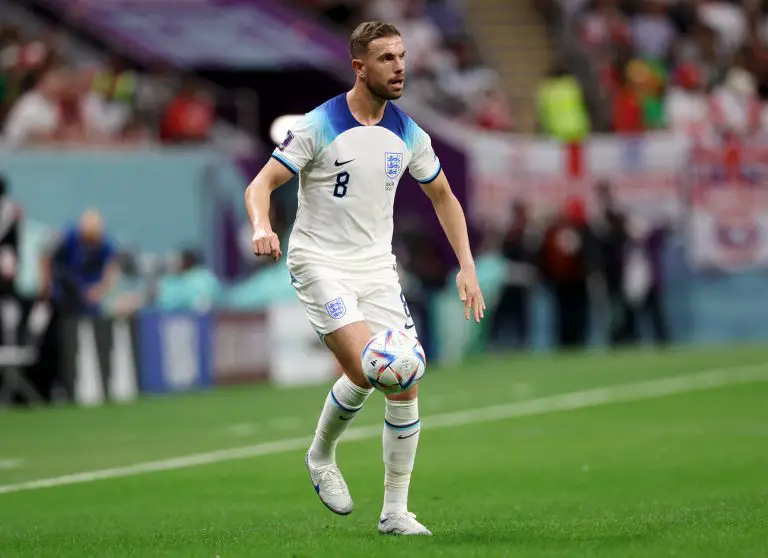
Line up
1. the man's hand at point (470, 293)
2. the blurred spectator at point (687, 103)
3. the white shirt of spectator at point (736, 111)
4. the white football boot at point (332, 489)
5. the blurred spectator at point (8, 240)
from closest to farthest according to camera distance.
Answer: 1. the man's hand at point (470, 293)
2. the white football boot at point (332, 489)
3. the blurred spectator at point (8, 240)
4. the white shirt of spectator at point (736, 111)
5. the blurred spectator at point (687, 103)

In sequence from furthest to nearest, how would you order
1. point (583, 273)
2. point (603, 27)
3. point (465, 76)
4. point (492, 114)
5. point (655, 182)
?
point (603, 27)
point (465, 76)
point (492, 114)
point (655, 182)
point (583, 273)

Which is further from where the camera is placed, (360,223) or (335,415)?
(335,415)

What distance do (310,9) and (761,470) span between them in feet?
67.2

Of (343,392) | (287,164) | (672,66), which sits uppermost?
(672,66)

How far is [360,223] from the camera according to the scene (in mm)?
8984

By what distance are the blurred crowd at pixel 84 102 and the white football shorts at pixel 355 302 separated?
15.6 m

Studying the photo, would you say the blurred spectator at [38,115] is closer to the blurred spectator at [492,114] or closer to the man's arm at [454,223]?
the blurred spectator at [492,114]

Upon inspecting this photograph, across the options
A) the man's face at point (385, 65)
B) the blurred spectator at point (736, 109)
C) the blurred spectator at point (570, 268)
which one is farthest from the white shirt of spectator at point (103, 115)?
the man's face at point (385, 65)

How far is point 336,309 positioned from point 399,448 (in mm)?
779

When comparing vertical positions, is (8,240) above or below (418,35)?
below

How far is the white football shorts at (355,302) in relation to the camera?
8.84 meters

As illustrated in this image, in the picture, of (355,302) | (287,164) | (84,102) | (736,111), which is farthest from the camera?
(736,111)

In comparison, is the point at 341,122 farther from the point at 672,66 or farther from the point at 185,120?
the point at 672,66

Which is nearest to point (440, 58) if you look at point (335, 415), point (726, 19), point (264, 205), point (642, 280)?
point (726, 19)
